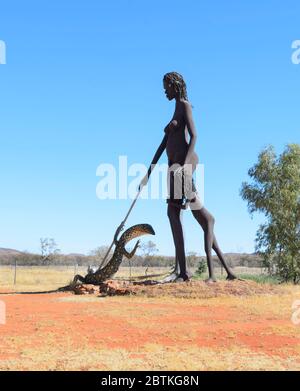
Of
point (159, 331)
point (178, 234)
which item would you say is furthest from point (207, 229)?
point (159, 331)

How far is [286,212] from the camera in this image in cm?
2903

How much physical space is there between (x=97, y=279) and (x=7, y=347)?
8.11m

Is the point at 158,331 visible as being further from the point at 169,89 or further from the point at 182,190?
the point at 169,89

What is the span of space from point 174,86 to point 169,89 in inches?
6.2

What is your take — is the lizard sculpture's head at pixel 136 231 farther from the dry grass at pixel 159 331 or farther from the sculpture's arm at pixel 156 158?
the dry grass at pixel 159 331

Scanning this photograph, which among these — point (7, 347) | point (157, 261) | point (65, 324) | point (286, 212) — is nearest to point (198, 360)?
point (7, 347)

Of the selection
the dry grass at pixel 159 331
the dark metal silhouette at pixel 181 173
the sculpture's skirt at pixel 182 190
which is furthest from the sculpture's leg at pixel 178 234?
the dry grass at pixel 159 331

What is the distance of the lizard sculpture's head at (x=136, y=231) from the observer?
14839mm

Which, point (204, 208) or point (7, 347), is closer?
point (7, 347)

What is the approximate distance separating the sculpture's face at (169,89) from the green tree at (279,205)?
16838mm

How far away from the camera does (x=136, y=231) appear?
14.9m
